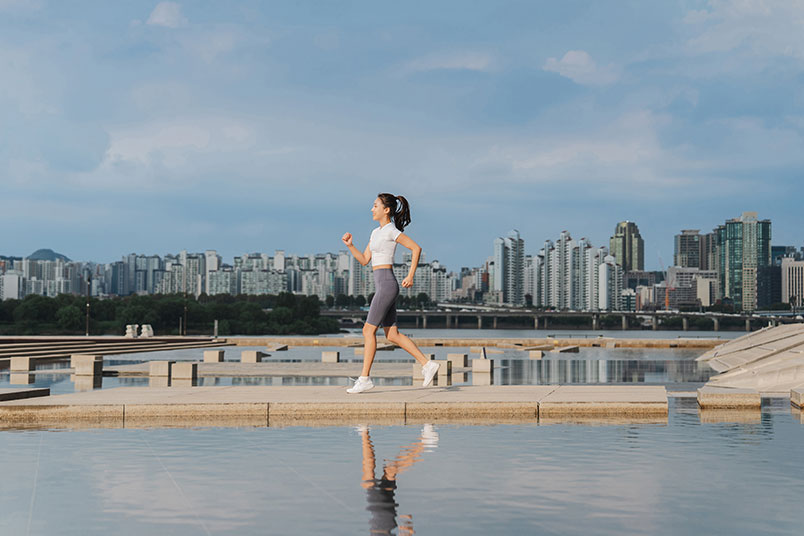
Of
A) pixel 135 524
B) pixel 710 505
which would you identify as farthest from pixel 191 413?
pixel 710 505

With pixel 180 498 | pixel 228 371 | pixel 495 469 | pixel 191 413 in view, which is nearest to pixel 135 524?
pixel 180 498

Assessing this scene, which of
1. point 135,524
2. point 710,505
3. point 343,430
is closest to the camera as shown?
point 135,524

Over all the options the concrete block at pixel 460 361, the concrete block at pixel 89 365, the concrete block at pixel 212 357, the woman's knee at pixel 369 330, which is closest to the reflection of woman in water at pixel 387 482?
the woman's knee at pixel 369 330

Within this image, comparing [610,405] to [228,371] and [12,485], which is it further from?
[228,371]

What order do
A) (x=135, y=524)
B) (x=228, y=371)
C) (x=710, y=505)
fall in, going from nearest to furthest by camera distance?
(x=135, y=524)
(x=710, y=505)
(x=228, y=371)

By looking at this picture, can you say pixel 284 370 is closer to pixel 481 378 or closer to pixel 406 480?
pixel 481 378

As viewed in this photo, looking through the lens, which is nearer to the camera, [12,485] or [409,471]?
[12,485]

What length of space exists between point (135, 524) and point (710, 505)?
385cm

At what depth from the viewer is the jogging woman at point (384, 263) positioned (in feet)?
42.0

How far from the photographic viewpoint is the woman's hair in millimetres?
13250

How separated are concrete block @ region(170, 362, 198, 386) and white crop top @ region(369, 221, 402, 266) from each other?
36.9 feet

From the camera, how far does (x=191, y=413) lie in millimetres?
11570

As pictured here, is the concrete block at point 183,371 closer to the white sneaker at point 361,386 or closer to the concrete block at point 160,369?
the concrete block at point 160,369

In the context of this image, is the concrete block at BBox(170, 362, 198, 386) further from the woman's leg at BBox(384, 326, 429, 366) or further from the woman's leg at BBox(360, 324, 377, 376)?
the woman's leg at BBox(360, 324, 377, 376)
